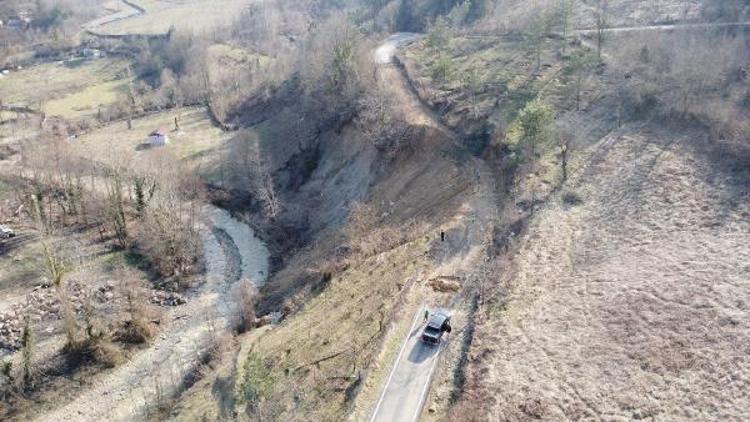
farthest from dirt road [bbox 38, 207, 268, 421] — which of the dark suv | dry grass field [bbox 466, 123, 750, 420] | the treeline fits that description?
dry grass field [bbox 466, 123, 750, 420]

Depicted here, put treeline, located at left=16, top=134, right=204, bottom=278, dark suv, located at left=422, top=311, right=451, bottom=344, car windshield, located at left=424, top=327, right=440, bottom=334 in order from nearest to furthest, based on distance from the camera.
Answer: dark suv, located at left=422, top=311, right=451, bottom=344 < car windshield, located at left=424, top=327, right=440, bottom=334 < treeline, located at left=16, top=134, right=204, bottom=278

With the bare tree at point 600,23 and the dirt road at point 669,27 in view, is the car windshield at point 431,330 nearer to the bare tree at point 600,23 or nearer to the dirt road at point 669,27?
the bare tree at point 600,23

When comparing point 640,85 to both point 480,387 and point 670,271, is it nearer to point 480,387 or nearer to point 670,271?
point 670,271

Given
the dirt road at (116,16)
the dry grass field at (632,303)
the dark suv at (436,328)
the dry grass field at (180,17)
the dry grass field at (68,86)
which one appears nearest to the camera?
the dry grass field at (632,303)

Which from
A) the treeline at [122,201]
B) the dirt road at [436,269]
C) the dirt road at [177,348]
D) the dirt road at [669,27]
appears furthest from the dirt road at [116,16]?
the dirt road at [669,27]

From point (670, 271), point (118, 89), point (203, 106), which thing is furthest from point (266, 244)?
point (118, 89)

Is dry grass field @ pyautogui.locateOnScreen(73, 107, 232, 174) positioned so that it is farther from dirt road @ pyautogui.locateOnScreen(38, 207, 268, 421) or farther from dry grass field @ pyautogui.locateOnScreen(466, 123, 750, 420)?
dry grass field @ pyautogui.locateOnScreen(466, 123, 750, 420)
